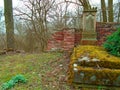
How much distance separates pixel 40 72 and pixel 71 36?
313 centimetres

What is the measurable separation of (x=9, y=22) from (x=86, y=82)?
23.7ft

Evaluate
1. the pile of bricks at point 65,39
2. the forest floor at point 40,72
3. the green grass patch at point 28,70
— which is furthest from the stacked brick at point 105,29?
the green grass patch at point 28,70

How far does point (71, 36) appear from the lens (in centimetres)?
832

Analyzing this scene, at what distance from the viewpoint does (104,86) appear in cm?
421

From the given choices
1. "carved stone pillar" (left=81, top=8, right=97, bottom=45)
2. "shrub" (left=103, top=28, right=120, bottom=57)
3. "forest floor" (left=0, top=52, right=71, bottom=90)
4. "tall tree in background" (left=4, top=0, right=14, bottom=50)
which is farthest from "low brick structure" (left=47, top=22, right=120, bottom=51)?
"tall tree in background" (left=4, top=0, right=14, bottom=50)

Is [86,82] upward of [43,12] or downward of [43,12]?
downward

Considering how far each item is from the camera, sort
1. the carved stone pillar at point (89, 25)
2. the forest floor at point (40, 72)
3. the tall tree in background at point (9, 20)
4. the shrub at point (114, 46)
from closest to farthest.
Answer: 1. the forest floor at point (40, 72)
2. the shrub at point (114, 46)
3. the carved stone pillar at point (89, 25)
4. the tall tree in background at point (9, 20)

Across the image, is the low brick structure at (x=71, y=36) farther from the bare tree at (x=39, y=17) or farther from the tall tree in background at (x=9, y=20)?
the bare tree at (x=39, y=17)

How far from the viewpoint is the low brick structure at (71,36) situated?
8.20 metres

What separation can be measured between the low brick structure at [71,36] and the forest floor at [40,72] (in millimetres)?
1342

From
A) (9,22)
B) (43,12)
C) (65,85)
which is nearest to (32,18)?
(43,12)

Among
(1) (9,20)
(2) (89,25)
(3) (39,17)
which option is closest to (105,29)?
(2) (89,25)

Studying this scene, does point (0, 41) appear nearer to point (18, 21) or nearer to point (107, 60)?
point (18, 21)

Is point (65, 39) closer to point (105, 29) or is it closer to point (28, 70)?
point (105, 29)
